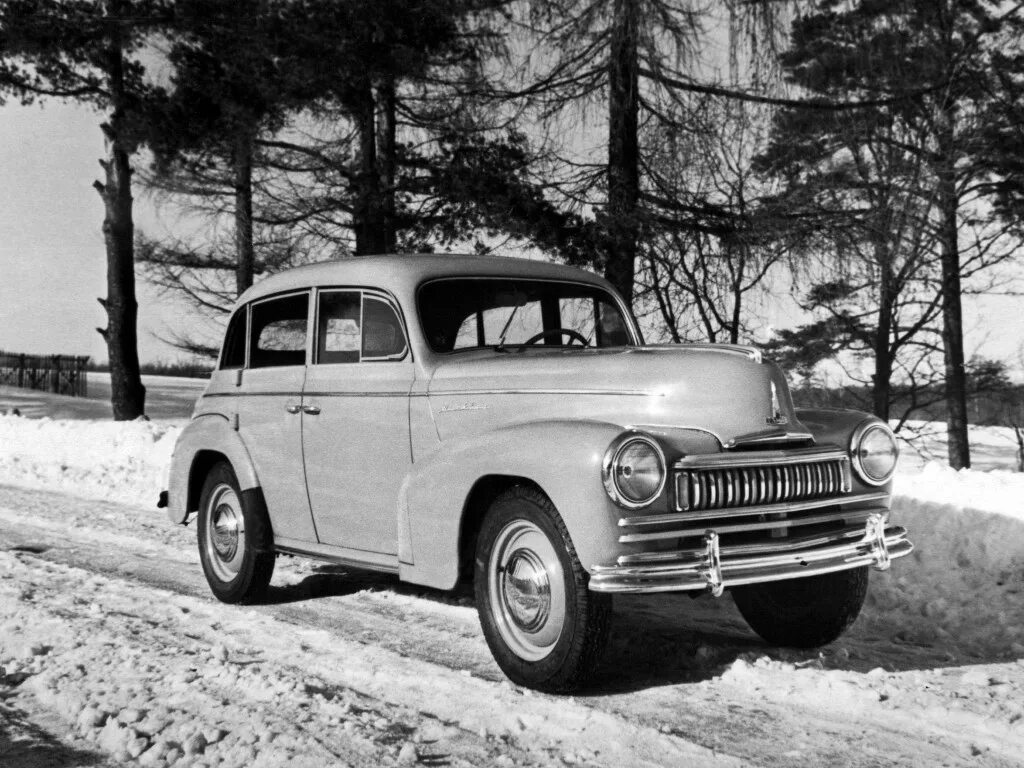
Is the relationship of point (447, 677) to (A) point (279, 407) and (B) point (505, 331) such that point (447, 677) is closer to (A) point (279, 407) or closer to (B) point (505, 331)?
(B) point (505, 331)

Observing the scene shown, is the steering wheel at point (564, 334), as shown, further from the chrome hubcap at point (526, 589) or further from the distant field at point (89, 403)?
the distant field at point (89, 403)

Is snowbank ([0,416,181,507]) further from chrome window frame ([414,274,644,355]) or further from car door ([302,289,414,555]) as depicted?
chrome window frame ([414,274,644,355])

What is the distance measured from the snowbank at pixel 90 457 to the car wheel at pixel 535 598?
7.14 metres

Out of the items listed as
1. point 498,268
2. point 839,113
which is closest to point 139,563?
point 498,268

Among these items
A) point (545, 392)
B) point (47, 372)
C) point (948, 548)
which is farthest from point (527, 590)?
point (47, 372)

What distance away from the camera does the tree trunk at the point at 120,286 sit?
20.2 m

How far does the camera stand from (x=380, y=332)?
545 cm

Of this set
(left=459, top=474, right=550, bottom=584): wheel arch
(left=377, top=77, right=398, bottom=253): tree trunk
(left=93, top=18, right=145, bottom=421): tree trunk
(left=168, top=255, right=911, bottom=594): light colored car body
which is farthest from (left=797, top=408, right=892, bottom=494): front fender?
(left=93, top=18, right=145, bottom=421): tree trunk

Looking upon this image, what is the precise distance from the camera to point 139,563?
7.29m

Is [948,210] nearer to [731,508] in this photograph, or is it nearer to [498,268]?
[498,268]

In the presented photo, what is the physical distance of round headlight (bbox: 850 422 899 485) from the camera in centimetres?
481

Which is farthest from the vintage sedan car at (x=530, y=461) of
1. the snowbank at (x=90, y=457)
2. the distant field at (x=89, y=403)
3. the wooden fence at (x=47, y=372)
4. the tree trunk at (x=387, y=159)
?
the wooden fence at (x=47, y=372)

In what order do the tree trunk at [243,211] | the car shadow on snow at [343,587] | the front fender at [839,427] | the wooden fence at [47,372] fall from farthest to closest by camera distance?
the wooden fence at [47,372]
the tree trunk at [243,211]
the car shadow on snow at [343,587]
the front fender at [839,427]

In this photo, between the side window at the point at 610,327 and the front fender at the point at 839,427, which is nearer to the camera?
the front fender at the point at 839,427
